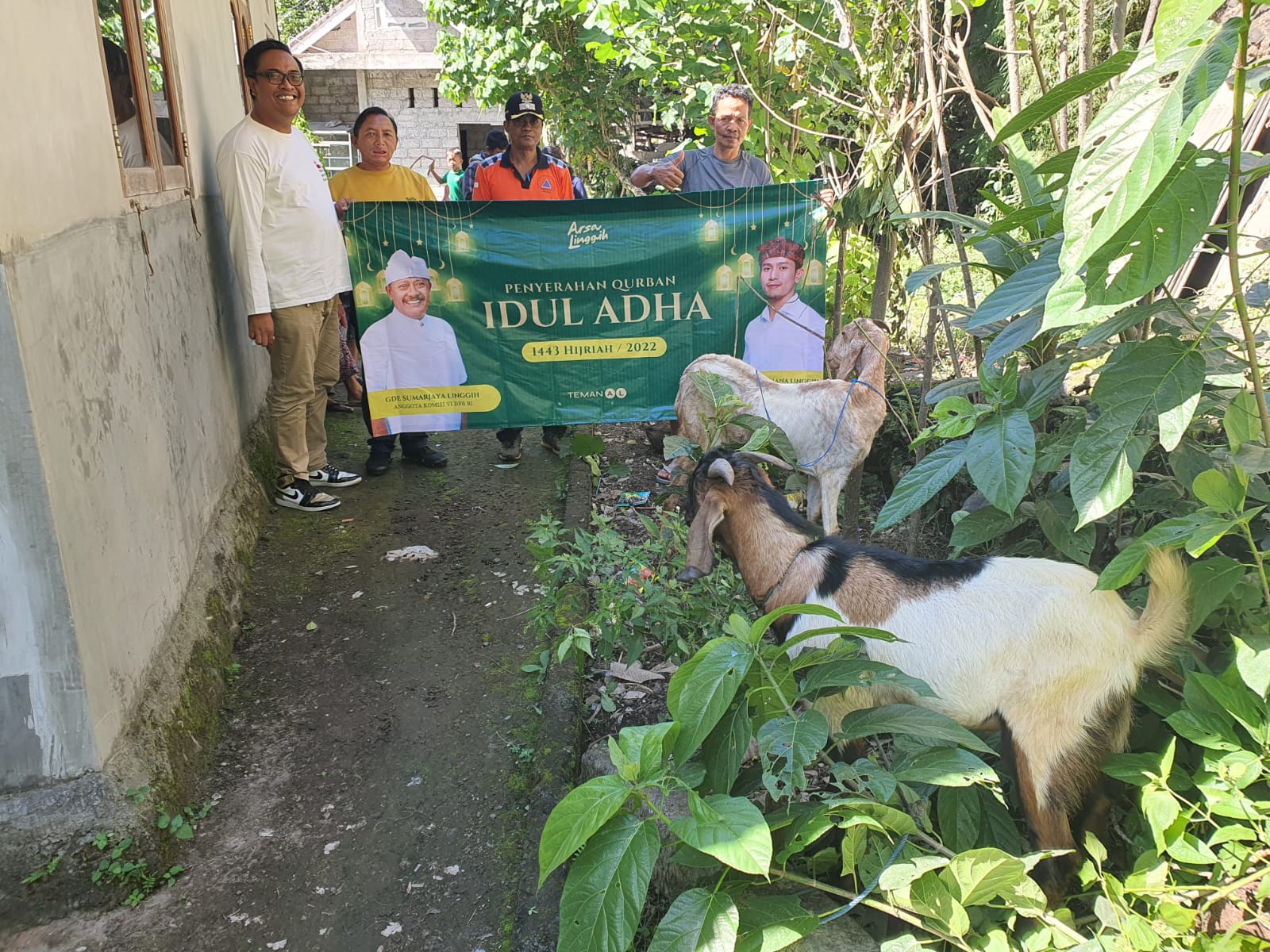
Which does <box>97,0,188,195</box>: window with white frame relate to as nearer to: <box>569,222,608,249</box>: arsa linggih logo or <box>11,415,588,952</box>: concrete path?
<box>11,415,588,952</box>: concrete path

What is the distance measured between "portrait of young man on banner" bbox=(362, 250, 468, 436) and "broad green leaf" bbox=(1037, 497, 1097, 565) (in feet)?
11.9

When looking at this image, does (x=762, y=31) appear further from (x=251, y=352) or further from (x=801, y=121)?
(x=251, y=352)

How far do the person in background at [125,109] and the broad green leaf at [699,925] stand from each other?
10.5ft

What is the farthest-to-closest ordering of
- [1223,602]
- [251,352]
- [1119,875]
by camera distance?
[251,352], [1119,875], [1223,602]

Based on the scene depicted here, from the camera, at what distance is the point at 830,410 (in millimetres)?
4262

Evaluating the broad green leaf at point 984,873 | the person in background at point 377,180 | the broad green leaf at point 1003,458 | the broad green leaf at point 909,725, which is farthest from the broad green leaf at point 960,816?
the person in background at point 377,180

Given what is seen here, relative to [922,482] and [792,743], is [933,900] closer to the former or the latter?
[792,743]

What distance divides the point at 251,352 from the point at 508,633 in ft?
8.89

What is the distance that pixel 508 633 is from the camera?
3.85 m

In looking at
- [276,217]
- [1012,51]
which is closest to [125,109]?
[276,217]

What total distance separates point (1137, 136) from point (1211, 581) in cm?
100

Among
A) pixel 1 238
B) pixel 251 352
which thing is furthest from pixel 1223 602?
pixel 251 352

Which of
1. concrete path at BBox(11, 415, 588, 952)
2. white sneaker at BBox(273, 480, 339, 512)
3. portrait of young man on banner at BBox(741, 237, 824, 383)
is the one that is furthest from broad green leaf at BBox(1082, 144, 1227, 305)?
white sneaker at BBox(273, 480, 339, 512)

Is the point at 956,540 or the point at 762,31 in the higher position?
the point at 762,31
